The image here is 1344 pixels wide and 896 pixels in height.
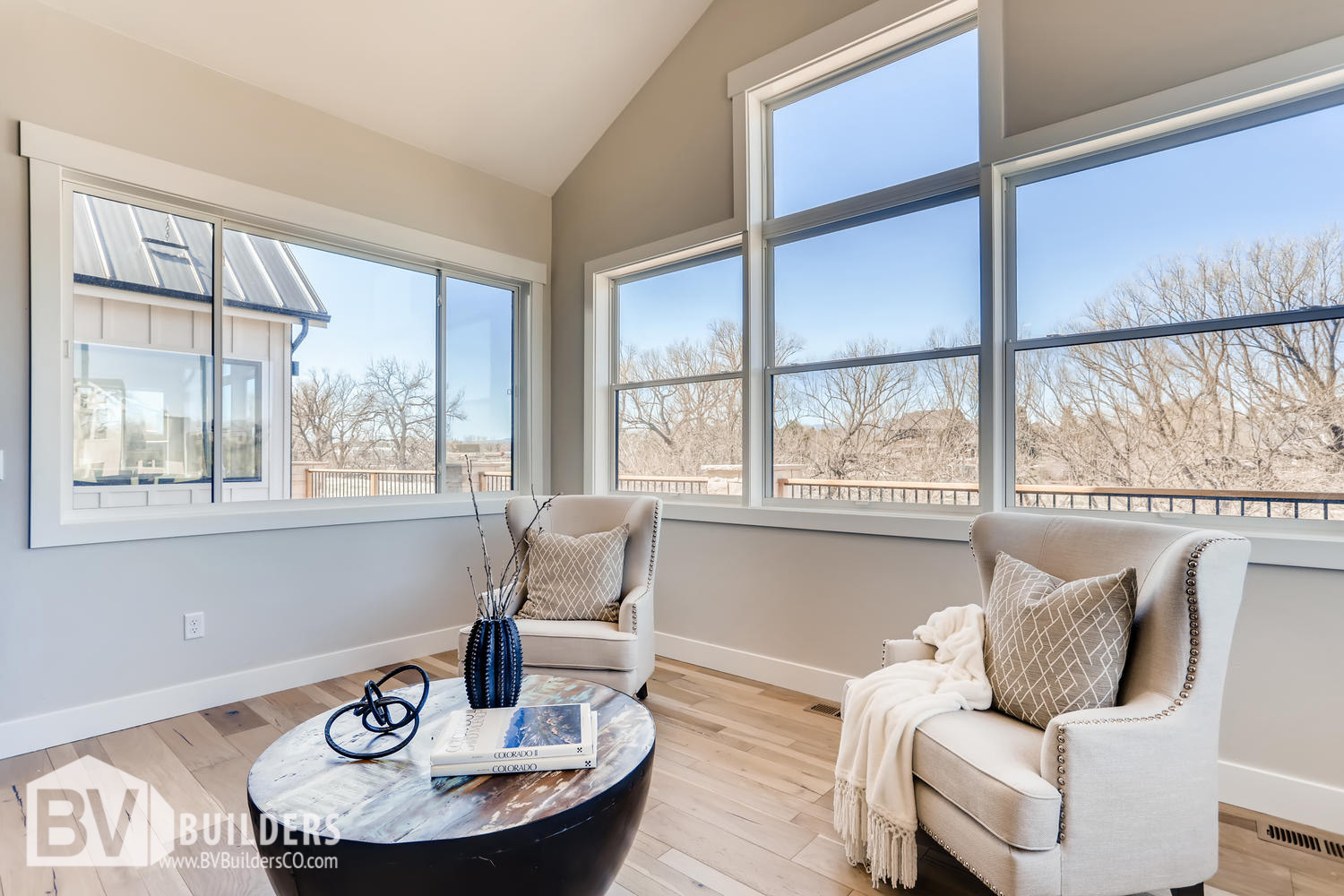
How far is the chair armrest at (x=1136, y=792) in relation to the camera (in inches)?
54.7

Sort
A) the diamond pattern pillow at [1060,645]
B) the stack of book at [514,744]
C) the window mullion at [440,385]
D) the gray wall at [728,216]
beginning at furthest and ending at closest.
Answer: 1. the window mullion at [440,385]
2. the gray wall at [728,216]
3. the diamond pattern pillow at [1060,645]
4. the stack of book at [514,744]

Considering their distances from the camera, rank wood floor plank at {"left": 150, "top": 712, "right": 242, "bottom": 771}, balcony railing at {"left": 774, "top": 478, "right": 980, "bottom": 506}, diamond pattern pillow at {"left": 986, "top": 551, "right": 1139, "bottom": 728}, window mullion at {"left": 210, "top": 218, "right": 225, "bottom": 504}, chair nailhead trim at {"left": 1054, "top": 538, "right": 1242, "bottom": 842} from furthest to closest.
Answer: window mullion at {"left": 210, "top": 218, "right": 225, "bottom": 504}
balcony railing at {"left": 774, "top": 478, "right": 980, "bottom": 506}
wood floor plank at {"left": 150, "top": 712, "right": 242, "bottom": 771}
diamond pattern pillow at {"left": 986, "top": 551, "right": 1139, "bottom": 728}
chair nailhead trim at {"left": 1054, "top": 538, "right": 1242, "bottom": 842}

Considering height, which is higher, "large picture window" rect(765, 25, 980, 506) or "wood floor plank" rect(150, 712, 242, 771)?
"large picture window" rect(765, 25, 980, 506)

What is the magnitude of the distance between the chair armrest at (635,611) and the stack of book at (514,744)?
3.77 ft

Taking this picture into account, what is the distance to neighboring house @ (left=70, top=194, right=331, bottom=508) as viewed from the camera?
8.87 feet

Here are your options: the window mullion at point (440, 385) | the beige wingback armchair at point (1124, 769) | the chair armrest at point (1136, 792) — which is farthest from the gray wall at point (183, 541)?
the chair armrest at point (1136, 792)

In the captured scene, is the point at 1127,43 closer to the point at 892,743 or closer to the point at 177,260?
the point at 892,743

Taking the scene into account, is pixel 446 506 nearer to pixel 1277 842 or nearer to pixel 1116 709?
pixel 1116 709

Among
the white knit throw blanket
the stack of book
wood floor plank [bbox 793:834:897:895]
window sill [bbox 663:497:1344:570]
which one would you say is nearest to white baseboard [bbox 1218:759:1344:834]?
window sill [bbox 663:497:1344:570]

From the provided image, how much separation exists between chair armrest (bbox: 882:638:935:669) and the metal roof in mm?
3152

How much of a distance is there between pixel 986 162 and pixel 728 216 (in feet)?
4.30

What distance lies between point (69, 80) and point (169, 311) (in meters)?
0.91

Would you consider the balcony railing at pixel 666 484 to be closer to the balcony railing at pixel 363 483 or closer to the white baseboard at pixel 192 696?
the balcony railing at pixel 363 483

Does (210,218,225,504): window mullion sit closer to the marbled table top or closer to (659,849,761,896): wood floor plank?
the marbled table top
